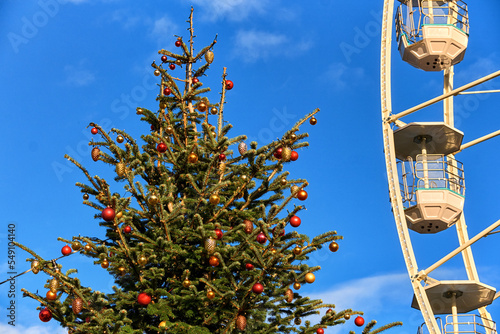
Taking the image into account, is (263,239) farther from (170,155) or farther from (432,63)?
(432,63)

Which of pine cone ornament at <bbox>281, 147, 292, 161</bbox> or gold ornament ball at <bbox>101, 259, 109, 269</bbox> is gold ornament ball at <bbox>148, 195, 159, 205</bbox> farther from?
pine cone ornament at <bbox>281, 147, 292, 161</bbox>

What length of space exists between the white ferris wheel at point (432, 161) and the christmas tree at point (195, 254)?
653cm

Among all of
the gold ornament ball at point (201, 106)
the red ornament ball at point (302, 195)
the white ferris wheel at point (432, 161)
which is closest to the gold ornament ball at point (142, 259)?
the red ornament ball at point (302, 195)

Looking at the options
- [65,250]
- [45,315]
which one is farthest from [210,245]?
[45,315]

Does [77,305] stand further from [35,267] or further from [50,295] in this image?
[35,267]

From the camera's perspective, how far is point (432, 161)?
14.9 metres

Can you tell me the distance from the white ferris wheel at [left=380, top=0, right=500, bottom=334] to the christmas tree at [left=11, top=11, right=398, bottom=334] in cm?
653

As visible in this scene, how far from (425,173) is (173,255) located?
841 centimetres

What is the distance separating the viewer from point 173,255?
8523mm

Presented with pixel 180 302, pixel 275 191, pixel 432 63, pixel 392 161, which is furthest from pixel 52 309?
pixel 432 63

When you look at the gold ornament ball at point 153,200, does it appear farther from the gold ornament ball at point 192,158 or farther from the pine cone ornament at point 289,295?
the pine cone ornament at point 289,295

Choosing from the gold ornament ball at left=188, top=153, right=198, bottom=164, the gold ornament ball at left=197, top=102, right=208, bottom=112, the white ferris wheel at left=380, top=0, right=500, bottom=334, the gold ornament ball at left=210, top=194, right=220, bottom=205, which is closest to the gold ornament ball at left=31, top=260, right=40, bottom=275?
the gold ornament ball at left=210, top=194, right=220, bottom=205

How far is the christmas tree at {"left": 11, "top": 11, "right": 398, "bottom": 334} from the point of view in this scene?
756 centimetres

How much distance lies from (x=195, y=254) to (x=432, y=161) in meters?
8.46
